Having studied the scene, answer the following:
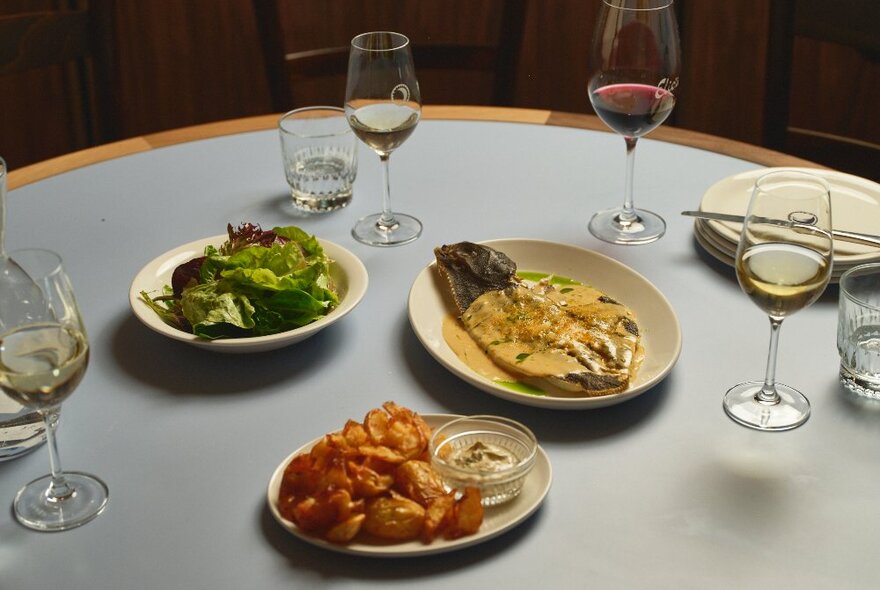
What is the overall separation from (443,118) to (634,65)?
0.61 m

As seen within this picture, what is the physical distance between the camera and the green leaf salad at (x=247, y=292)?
133 cm

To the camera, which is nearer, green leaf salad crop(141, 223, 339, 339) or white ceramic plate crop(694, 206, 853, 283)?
green leaf salad crop(141, 223, 339, 339)

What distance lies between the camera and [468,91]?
3.81m

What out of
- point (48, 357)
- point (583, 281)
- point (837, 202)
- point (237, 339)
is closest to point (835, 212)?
point (837, 202)

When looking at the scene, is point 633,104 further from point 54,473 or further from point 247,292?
point 54,473

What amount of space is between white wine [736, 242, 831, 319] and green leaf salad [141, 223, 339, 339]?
555 millimetres

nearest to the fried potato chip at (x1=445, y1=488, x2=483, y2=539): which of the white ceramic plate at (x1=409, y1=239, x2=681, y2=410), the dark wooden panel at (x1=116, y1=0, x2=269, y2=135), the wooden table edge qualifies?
the white ceramic plate at (x1=409, y1=239, x2=681, y2=410)

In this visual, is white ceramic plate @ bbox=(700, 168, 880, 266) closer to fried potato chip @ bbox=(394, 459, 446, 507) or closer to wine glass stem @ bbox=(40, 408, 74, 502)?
fried potato chip @ bbox=(394, 459, 446, 507)

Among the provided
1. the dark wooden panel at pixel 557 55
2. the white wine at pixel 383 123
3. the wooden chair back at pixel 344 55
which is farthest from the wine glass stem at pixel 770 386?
the dark wooden panel at pixel 557 55

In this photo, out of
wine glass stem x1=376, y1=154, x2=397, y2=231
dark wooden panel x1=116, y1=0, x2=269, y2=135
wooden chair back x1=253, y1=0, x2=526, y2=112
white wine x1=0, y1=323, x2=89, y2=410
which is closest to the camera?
white wine x1=0, y1=323, x2=89, y2=410

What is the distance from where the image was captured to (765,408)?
124 centimetres

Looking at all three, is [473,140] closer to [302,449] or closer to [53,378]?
[302,449]

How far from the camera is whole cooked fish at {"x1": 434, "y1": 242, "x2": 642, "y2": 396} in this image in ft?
4.09

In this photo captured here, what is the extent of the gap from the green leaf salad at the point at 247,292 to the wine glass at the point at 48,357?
10.9 inches
